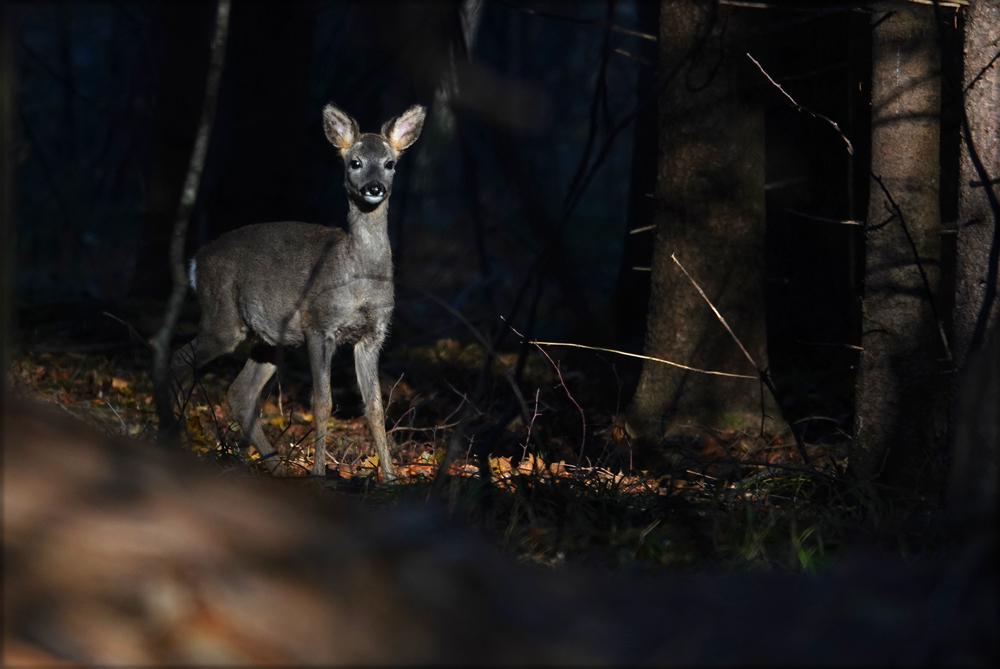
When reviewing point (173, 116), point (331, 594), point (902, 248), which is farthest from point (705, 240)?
point (173, 116)

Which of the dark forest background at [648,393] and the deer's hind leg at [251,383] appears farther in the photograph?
the deer's hind leg at [251,383]

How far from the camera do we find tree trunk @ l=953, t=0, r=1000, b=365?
4094mm

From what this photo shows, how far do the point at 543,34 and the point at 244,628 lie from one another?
133 ft

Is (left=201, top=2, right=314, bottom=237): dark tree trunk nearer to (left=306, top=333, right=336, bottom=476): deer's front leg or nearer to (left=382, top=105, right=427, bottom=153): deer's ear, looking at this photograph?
(left=382, top=105, right=427, bottom=153): deer's ear

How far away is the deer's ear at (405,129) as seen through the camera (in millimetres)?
6836

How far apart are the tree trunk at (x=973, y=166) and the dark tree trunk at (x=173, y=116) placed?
27.6ft

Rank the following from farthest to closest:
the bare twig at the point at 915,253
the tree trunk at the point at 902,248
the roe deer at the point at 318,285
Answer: the roe deer at the point at 318,285 < the tree trunk at the point at 902,248 < the bare twig at the point at 915,253

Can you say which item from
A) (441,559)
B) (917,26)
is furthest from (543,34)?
(441,559)

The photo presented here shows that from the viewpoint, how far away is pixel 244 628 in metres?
1.67

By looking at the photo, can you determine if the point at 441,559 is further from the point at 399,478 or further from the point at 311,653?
the point at 399,478

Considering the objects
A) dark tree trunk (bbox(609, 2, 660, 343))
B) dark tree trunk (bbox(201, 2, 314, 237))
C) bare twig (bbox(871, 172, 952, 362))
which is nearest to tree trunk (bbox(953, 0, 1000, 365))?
bare twig (bbox(871, 172, 952, 362))

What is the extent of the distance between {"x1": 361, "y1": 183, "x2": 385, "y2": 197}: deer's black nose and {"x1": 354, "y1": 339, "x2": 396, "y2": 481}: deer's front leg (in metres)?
0.96

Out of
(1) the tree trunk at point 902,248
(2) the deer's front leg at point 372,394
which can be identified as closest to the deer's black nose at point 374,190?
(2) the deer's front leg at point 372,394

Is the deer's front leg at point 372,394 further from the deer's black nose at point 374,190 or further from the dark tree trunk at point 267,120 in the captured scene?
the dark tree trunk at point 267,120
